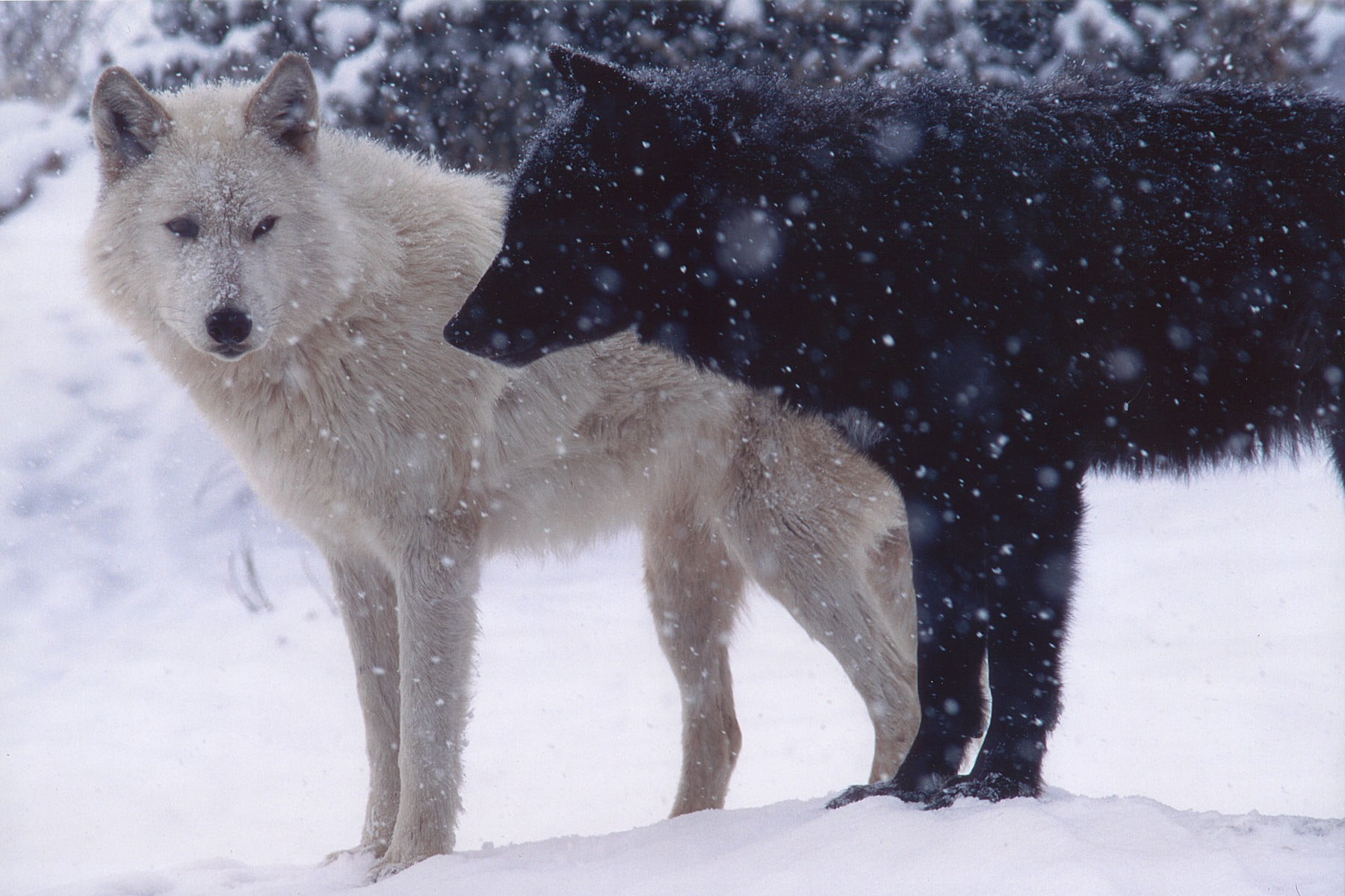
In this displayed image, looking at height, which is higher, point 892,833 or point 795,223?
point 795,223

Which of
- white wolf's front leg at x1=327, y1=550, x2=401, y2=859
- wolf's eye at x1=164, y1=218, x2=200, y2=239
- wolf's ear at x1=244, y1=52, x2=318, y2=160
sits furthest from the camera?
white wolf's front leg at x1=327, y1=550, x2=401, y2=859

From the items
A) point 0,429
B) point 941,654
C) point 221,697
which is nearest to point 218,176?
point 941,654

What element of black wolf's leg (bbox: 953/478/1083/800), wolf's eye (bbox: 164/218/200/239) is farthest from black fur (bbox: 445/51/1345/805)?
wolf's eye (bbox: 164/218/200/239)

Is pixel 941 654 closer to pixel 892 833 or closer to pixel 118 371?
pixel 892 833

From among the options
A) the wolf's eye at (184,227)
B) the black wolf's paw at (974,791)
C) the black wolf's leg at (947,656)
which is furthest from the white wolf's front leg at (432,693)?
the black wolf's paw at (974,791)

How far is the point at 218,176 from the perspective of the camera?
2686 millimetres

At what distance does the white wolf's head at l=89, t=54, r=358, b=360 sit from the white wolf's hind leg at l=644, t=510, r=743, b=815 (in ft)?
5.03

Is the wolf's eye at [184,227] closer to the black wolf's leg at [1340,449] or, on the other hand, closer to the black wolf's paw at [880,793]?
the black wolf's paw at [880,793]

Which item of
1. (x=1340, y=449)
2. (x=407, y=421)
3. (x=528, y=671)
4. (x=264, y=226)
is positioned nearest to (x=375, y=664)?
(x=407, y=421)

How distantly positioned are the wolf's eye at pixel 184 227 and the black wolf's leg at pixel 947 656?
2.10 m

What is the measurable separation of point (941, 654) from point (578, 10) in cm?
527

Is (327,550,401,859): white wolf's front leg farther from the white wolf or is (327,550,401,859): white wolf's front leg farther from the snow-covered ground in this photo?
the snow-covered ground

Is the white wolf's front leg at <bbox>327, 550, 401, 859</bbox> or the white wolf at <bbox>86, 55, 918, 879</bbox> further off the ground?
the white wolf at <bbox>86, 55, 918, 879</bbox>

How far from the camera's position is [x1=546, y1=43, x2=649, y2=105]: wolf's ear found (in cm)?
232
